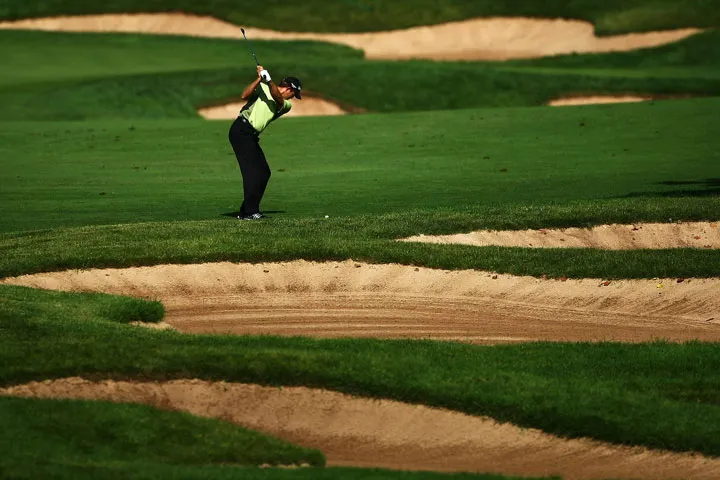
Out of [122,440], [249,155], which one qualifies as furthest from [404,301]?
[122,440]

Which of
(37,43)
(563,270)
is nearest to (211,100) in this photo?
(37,43)

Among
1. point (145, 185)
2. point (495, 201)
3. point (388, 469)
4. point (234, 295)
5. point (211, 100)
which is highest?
point (211, 100)

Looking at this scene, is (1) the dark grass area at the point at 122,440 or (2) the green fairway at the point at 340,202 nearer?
(1) the dark grass area at the point at 122,440

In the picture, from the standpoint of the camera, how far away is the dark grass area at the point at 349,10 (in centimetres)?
6062

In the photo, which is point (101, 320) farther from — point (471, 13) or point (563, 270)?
point (471, 13)

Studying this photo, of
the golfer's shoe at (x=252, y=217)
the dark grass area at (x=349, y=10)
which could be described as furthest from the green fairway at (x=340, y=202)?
the golfer's shoe at (x=252, y=217)

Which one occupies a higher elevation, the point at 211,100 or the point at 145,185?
the point at 211,100

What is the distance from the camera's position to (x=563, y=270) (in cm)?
1848

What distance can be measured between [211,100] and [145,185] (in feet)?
51.2

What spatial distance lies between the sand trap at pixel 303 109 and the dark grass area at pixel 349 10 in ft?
56.1

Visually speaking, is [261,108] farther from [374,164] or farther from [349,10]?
[349,10]

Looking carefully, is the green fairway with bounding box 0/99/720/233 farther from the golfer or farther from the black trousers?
the black trousers

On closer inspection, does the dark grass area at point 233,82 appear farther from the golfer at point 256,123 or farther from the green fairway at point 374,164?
the golfer at point 256,123

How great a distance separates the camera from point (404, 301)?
17.8 meters
